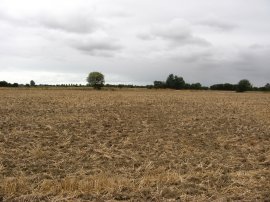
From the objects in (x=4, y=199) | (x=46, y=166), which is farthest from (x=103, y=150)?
(x=4, y=199)

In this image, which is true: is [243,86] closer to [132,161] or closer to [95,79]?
[95,79]

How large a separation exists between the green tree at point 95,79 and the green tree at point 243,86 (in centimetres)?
3715

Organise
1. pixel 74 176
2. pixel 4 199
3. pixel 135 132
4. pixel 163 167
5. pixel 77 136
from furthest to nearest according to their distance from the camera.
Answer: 1. pixel 135 132
2. pixel 77 136
3. pixel 163 167
4. pixel 74 176
5. pixel 4 199

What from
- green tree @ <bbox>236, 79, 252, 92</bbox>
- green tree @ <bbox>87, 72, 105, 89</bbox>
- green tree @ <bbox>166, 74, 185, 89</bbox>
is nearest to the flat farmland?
green tree @ <bbox>87, 72, 105, 89</bbox>

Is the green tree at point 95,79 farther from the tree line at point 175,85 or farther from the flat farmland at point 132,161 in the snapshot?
the flat farmland at point 132,161

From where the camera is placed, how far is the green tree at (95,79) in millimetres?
113506

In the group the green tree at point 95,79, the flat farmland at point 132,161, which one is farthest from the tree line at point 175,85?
the flat farmland at point 132,161

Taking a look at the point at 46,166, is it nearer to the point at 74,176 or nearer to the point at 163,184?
the point at 74,176

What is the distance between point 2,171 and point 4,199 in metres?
2.46

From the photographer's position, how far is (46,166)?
1075cm

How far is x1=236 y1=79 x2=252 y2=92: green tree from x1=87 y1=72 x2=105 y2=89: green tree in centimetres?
3715

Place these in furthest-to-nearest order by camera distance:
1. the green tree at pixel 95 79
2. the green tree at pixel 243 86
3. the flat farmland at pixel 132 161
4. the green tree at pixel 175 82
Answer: the green tree at pixel 175 82, the green tree at pixel 95 79, the green tree at pixel 243 86, the flat farmland at pixel 132 161

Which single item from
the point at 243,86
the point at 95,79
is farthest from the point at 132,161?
the point at 243,86

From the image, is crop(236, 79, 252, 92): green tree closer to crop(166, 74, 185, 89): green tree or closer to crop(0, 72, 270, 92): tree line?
crop(0, 72, 270, 92): tree line
